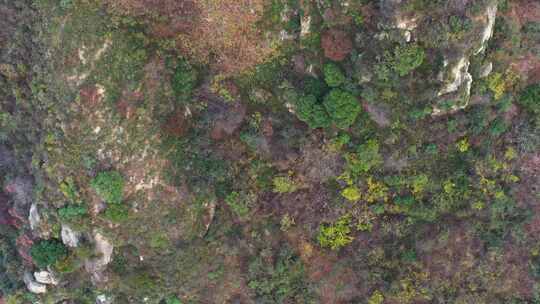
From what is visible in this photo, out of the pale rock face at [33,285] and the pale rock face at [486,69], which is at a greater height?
the pale rock face at [486,69]

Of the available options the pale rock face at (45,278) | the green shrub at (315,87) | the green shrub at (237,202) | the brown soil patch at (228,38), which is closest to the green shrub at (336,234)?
the green shrub at (237,202)

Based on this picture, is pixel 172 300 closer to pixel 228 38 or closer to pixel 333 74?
pixel 228 38

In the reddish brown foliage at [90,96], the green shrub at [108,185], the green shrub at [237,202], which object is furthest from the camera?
the green shrub at [237,202]

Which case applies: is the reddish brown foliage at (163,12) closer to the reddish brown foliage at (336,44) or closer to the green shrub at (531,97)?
the reddish brown foliage at (336,44)

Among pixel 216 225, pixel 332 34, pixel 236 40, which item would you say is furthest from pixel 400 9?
pixel 216 225

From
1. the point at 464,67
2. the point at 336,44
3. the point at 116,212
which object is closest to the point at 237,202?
the point at 116,212

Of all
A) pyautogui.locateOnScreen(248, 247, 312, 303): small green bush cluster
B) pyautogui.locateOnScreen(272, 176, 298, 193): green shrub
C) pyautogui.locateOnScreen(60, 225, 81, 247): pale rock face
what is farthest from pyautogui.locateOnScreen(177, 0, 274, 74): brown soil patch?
pyautogui.locateOnScreen(248, 247, 312, 303): small green bush cluster
